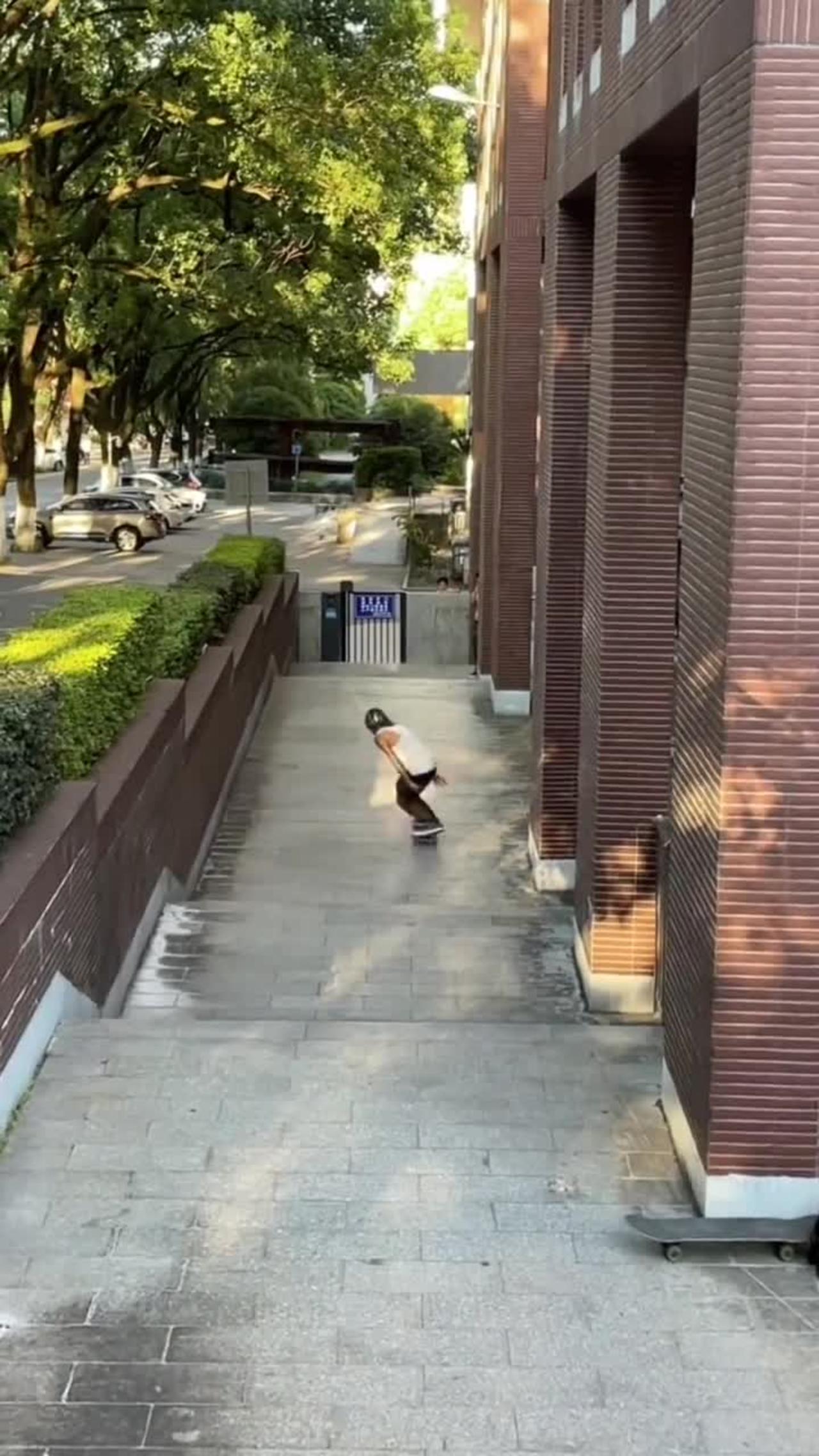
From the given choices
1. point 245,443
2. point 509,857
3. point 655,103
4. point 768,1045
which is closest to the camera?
point 768,1045

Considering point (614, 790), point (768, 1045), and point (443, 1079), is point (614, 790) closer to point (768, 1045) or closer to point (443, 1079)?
point (443, 1079)

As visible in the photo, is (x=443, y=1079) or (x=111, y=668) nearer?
(x=443, y=1079)

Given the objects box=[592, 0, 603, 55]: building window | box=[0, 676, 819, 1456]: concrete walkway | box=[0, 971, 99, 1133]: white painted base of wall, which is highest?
box=[592, 0, 603, 55]: building window

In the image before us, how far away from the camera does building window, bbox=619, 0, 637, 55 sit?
356 inches

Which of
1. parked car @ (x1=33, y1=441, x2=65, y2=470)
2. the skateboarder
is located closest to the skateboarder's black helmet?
the skateboarder

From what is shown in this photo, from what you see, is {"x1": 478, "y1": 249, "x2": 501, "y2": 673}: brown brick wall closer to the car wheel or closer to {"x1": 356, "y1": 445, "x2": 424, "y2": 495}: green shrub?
the car wheel

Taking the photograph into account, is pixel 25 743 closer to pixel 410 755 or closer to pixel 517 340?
pixel 410 755

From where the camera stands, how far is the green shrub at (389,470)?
2638 inches

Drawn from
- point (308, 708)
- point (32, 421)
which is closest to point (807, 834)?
point (308, 708)

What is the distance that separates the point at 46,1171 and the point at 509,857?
8.27 metres

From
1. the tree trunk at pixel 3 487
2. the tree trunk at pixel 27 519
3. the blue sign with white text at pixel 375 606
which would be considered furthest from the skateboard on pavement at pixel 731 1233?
the tree trunk at pixel 27 519

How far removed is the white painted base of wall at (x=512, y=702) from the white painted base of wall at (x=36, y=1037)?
41.3 ft

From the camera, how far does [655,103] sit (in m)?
8.26

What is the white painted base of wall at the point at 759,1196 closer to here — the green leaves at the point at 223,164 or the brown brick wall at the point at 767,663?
the brown brick wall at the point at 767,663
